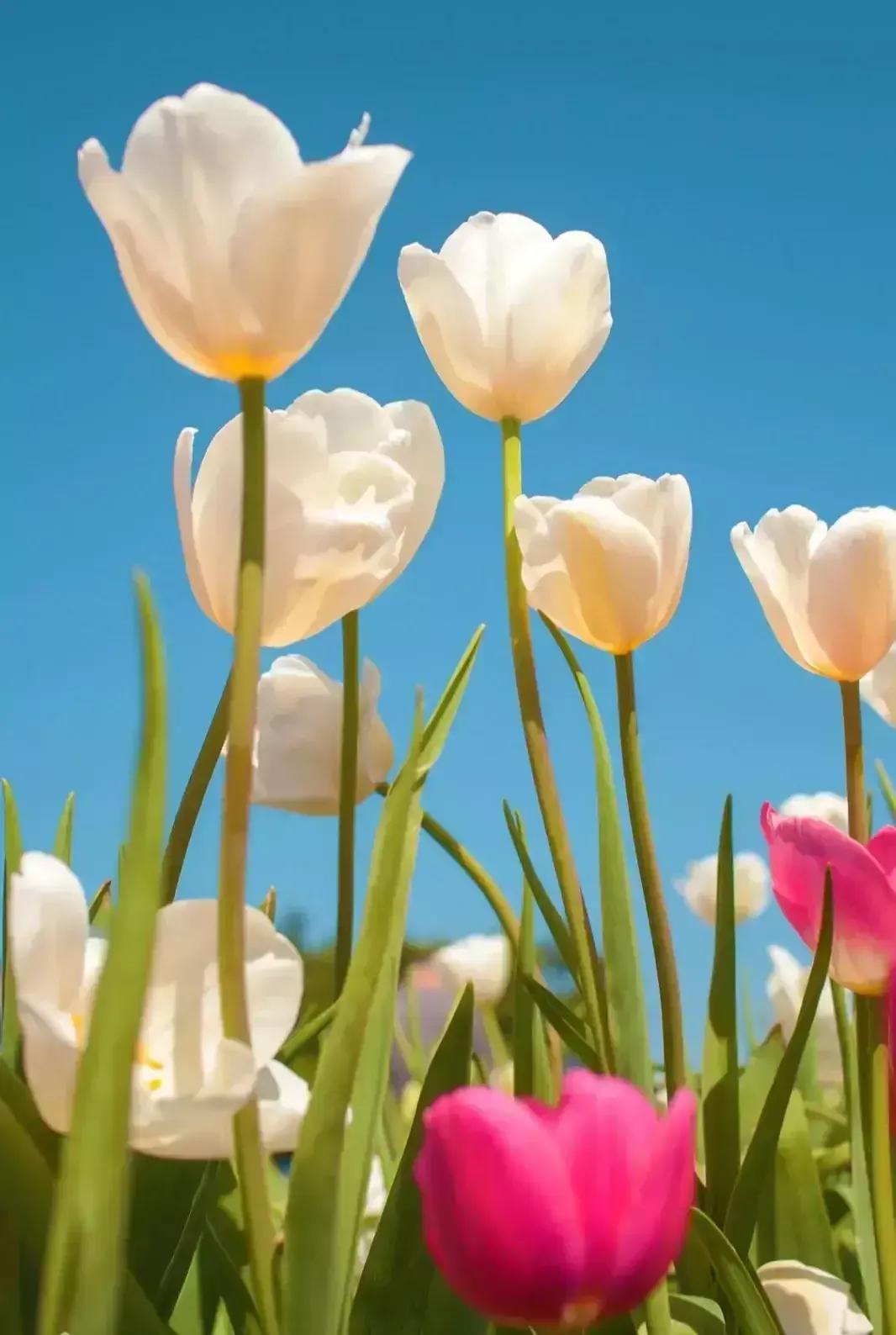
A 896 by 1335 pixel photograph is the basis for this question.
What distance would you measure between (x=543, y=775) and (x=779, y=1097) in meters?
0.15

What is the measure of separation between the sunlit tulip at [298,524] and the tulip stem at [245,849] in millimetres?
88

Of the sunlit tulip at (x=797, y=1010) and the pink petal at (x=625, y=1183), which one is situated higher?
the pink petal at (x=625, y=1183)

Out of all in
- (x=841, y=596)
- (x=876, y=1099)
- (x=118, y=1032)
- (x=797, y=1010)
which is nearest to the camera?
(x=118, y=1032)

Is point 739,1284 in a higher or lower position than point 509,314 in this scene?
lower

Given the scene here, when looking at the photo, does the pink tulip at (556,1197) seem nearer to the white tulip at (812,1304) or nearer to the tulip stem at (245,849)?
the tulip stem at (245,849)

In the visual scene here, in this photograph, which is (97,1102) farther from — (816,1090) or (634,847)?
(816,1090)

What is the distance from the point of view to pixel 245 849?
15.4 inches

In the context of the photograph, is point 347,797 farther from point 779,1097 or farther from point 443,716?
point 779,1097

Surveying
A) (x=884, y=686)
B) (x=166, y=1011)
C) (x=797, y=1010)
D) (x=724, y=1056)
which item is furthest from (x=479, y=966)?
(x=166, y=1011)

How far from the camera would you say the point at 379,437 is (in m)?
0.60

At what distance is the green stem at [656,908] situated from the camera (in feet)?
2.00

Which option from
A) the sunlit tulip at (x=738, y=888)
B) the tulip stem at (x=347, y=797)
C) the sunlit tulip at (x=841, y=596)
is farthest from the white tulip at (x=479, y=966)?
the tulip stem at (x=347, y=797)

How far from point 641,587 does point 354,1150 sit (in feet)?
0.97

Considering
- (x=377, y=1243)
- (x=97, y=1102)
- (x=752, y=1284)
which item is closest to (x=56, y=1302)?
(x=97, y=1102)
